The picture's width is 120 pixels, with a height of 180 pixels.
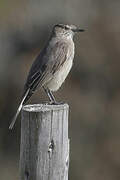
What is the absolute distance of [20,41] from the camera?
17.0m

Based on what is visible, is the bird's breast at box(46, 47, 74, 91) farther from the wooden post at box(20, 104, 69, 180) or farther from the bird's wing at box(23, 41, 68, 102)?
the wooden post at box(20, 104, 69, 180)

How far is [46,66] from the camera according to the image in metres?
8.81

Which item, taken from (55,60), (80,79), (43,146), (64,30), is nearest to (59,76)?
Answer: (55,60)

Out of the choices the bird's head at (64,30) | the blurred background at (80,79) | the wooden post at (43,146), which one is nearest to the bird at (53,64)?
the bird's head at (64,30)

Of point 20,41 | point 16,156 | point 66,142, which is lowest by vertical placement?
point 16,156

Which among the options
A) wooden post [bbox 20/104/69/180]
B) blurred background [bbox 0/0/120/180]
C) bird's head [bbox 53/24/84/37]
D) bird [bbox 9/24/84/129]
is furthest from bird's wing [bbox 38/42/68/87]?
blurred background [bbox 0/0/120/180]

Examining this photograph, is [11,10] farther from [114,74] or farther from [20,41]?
[114,74]

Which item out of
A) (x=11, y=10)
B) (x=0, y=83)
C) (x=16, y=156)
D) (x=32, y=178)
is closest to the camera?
(x=32, y=178)

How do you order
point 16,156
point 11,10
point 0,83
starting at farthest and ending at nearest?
point 11,10, point 0,83, point 16,156

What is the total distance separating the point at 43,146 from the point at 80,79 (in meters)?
9.92

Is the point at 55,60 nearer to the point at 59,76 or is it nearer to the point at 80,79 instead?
the point at 59,76

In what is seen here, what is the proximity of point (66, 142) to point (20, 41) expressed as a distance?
10652 mm

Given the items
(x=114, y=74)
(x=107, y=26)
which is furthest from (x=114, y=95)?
(x=107, y=26)

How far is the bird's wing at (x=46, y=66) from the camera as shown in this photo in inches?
336
